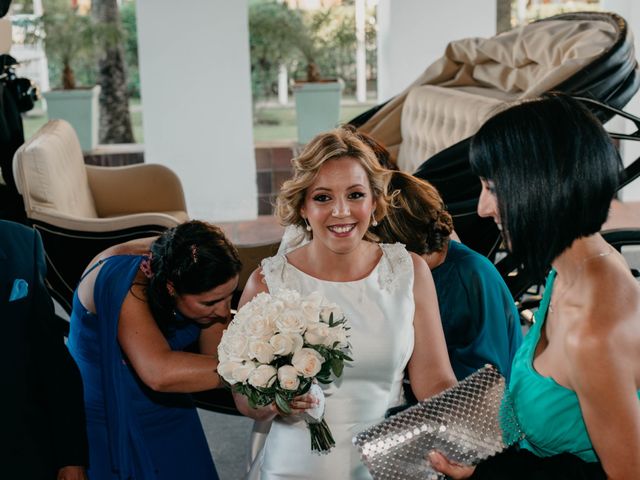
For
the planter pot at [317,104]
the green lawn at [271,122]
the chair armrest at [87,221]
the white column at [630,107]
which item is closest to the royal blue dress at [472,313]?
the chair armrest at [87,221]

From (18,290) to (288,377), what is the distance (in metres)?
0.60

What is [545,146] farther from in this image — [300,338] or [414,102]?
[414,102]

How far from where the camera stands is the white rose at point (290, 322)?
6.37 ft

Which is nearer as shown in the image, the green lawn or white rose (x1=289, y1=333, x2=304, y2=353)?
white rose (x1=289, y1=333, x2=304, y2=353)

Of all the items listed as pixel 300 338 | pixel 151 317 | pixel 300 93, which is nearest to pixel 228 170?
pixel 300 93

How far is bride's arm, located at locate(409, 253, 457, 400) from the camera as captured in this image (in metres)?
2.30

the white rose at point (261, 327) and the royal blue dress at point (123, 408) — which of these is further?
the royal blue dress at point (123, 408)

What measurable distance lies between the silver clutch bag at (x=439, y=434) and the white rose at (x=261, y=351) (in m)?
0.29

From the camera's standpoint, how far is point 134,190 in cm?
599

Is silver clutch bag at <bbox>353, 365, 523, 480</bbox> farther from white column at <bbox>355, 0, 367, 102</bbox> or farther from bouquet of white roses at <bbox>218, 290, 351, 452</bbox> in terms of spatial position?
white column at <bbox>355, 0, 367, 102</bbox>

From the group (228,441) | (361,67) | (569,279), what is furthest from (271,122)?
(569,279)

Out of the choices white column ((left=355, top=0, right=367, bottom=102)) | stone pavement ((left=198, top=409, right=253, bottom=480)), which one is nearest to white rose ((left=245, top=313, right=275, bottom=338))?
stone pavement ((left=198, top=409, right=253, bottom=480))

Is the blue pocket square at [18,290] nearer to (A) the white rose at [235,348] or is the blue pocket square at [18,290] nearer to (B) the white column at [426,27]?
(A) the white rose at [235,348]

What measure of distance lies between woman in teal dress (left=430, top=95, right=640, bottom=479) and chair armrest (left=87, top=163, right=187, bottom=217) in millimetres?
4535
